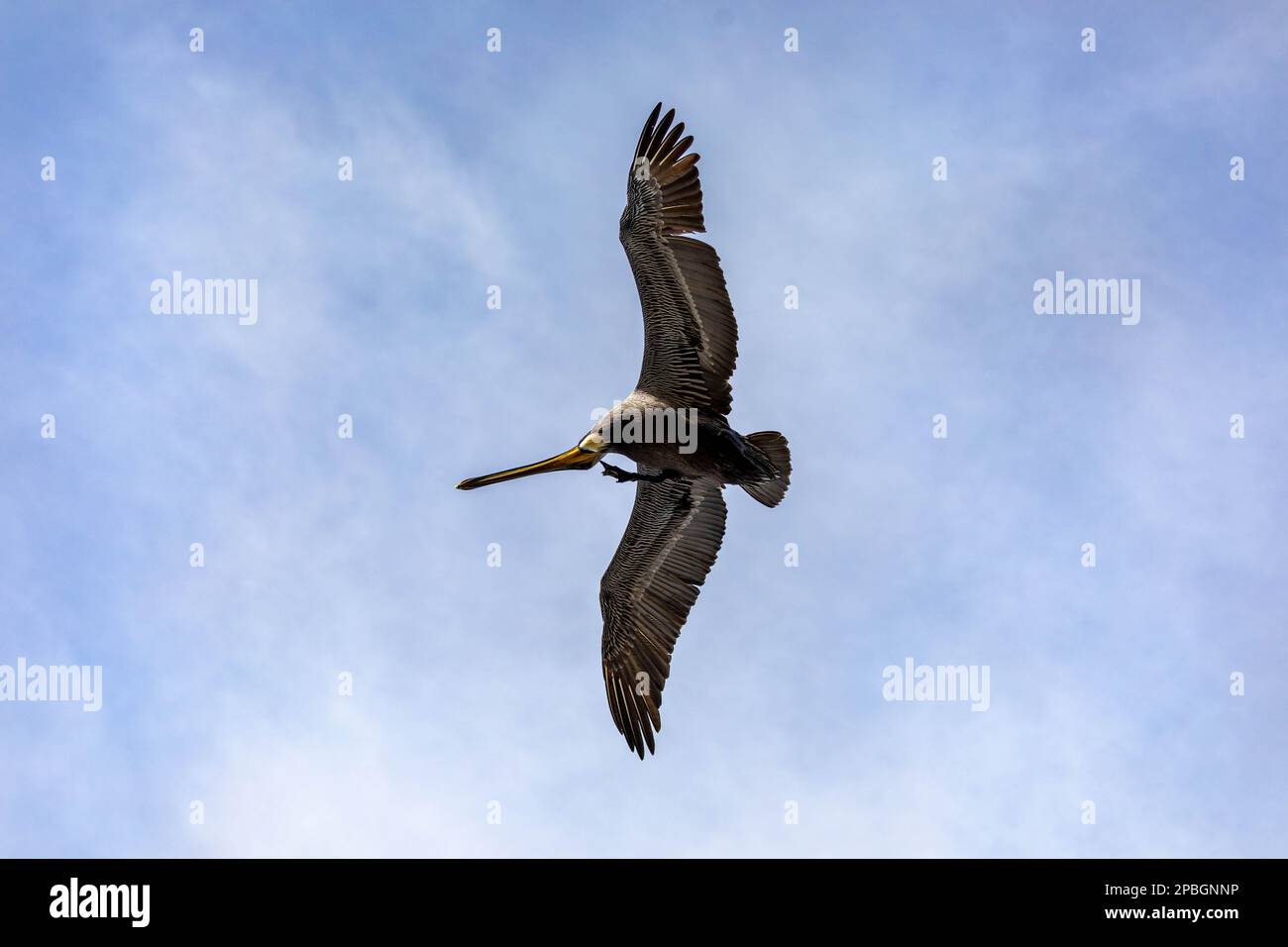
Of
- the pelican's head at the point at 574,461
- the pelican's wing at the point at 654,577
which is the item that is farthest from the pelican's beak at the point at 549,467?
the pelican's wing at the point at 654,577

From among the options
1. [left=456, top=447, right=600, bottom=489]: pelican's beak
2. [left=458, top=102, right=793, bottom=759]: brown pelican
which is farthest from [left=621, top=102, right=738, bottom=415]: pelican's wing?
[left=456, top=447, right=600, bottom=489]: pelican's beak

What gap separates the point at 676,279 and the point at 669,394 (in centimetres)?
145

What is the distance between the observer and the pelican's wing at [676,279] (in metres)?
12.4

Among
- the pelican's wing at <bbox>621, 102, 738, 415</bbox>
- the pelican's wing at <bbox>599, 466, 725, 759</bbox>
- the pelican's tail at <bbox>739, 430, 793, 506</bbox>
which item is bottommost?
the pelican's wing at <bbox>599, 466, 725, 759</bbox>

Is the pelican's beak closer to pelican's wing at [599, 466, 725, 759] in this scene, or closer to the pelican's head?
the pelican's head

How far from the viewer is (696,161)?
1265 cm

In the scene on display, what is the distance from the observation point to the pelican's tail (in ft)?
41.8

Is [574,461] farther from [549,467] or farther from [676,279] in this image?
[676,279]

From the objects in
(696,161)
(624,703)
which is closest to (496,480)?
(624,703)

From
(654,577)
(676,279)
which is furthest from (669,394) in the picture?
(654,577)

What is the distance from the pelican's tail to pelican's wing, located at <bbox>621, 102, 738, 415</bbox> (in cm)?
60

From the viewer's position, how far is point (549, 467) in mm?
12609

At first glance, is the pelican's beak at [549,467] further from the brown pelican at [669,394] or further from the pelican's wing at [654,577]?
the pelican's wing at [654,577]
